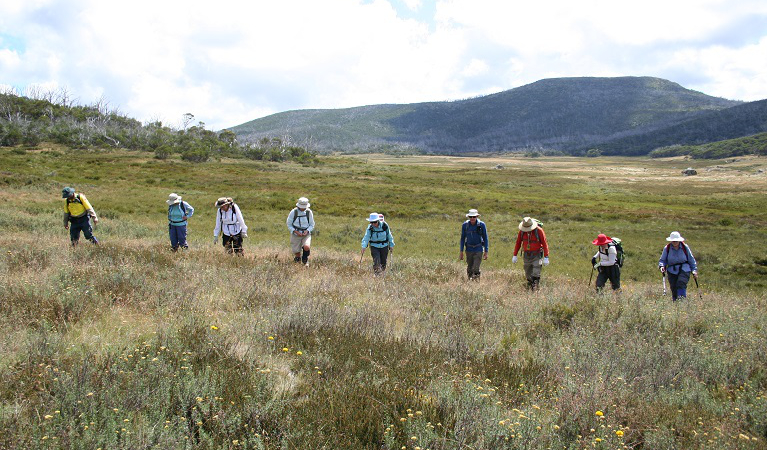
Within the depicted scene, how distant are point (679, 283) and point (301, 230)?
8.42m

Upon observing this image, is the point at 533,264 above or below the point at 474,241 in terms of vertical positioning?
below

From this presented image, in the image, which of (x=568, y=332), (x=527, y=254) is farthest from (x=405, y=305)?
(x=527, y=254)

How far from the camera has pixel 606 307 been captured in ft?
22.8

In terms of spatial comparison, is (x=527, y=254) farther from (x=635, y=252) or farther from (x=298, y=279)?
(x=635, y=252)

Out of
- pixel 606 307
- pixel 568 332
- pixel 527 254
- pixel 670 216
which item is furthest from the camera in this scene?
pixel 670 216

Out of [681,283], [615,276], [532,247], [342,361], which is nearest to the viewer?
[342,361]

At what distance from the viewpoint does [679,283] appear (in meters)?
9.68

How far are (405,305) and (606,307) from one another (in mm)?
3202

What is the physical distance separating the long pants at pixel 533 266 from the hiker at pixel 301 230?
16.4 ft

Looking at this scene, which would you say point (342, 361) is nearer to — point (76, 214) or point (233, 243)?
point (233, 243)

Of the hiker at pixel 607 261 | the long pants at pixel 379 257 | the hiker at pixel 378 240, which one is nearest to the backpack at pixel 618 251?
the hiker at pixel 607 261

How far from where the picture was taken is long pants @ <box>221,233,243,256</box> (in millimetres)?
10406

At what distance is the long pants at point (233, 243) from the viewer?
10406mm

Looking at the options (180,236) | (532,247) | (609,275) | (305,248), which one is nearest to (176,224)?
(180,236)
